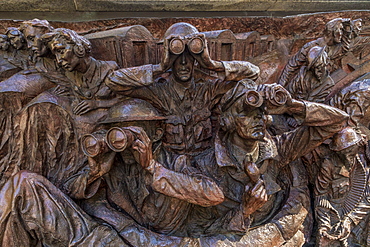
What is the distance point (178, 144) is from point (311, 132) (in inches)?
52.5

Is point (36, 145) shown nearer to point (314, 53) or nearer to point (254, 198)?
point (254, 198)

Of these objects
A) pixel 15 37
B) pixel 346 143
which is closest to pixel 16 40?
pixel 15 37

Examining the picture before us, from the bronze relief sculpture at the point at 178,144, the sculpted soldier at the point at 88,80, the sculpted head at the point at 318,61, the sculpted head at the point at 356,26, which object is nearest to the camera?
the bronze relief sculpture at the point at 178,144

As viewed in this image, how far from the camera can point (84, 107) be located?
309 cm

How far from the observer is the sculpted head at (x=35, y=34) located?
9.69 ft

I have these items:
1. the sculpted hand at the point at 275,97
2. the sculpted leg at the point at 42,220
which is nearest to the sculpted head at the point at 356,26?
the sculpted hand at the point at 275,97

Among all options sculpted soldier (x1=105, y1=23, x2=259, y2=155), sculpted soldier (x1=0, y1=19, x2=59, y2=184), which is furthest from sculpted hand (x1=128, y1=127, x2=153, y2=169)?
sculpted soldier (x1=0, y1=19, x2=59, y2=184)

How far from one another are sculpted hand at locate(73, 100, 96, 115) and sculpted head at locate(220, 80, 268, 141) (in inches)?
52.7

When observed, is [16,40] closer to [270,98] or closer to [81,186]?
[81,186]

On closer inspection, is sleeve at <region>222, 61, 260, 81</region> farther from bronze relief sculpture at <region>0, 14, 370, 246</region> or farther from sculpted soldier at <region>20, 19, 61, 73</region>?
sculpted soldier at <region>20, 19, 61, 73</region>

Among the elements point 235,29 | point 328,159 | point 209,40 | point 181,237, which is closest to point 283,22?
point 235,29

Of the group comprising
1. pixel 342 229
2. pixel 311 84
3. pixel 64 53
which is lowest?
pixel 342 229

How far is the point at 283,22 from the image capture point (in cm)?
368

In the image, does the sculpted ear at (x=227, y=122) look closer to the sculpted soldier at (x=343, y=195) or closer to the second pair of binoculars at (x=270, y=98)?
the second pair of binoculars at (x=270, y=98)
